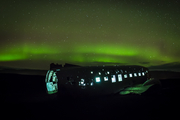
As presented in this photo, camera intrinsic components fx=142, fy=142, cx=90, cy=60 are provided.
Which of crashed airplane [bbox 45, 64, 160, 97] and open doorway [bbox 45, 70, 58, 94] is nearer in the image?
crashed airplane [bbox 45, 64, 160, 97]

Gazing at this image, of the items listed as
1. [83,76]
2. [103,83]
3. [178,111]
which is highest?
[83,76]

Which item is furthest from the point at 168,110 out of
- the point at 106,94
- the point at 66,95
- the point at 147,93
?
the point at 66,95

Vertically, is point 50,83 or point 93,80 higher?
point 93,80

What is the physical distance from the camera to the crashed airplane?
15484mm

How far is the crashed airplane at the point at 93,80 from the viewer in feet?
50.8

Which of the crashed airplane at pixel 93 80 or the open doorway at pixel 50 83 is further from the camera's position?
the open doorway at pixel 50 83

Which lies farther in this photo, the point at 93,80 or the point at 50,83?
the point at 50,83

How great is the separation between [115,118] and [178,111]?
4913mm

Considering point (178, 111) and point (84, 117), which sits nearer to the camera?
point (84, 117)

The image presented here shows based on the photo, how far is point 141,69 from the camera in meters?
22.5

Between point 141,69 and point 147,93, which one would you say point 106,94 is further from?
point 141,69

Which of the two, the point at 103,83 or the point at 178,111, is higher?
the point at 103,83

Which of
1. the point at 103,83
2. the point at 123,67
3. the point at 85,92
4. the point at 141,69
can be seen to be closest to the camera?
the point at 85,92

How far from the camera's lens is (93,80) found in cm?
1611
